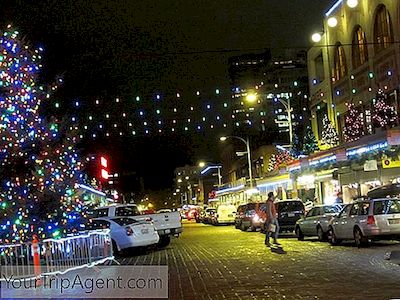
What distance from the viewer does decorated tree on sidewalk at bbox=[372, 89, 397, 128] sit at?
3356 centimetres

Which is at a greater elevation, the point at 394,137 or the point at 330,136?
the point at 330,136

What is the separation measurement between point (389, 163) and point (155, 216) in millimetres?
12156

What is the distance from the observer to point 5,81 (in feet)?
54.7

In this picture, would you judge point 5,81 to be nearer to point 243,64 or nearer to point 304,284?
point 304,284

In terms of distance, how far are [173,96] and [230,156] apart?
29132mm

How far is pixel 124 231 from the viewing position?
2205cm

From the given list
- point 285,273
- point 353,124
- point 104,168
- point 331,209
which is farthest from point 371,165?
point 104,168

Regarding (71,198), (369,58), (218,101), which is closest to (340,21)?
(369,58)

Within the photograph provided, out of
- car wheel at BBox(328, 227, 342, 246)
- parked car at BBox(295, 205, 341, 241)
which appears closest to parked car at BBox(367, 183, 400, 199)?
parked car at BBox(295, 205, 341, 241)

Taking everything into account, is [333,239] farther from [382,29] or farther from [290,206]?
[382,29]

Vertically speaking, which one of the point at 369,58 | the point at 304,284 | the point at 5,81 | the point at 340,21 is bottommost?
the point at 304,284

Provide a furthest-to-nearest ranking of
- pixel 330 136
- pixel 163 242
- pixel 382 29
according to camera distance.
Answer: pixel 330 136 → pixel 382 29 → pixel 163 242

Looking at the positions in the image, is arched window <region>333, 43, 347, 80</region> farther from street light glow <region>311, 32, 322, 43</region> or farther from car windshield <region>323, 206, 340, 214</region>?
car windshield <region>323, 206, 340, 214</region>

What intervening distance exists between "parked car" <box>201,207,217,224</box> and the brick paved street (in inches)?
1244
